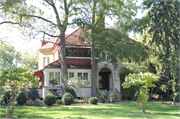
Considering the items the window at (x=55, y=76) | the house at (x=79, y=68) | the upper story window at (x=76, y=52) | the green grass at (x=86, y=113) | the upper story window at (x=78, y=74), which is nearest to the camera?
the green grass at (x=86, y=113)

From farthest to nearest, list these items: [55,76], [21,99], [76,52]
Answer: [76,52]
[55,76]
[21,99]

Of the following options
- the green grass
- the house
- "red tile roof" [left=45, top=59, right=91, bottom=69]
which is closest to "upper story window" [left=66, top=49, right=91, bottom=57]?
the house

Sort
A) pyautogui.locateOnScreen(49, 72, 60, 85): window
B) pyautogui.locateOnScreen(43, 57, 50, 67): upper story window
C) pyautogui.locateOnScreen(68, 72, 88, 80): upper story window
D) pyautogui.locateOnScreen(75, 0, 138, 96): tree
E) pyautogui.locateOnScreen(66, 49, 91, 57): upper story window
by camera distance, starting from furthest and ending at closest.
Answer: pyautogui.locateOnScreen(43, 57, 50, 67): upper story window < pyautogui.locateOnScreen(66, 49, 91, 57): upper story window < pyautogui.locateOnScreen(68, 72, 88, 80): upper story window < pyautogui.locateOnScreen(49, 72, 60, 85): window < pyautogui.locateOnScreen(75, 0, 138, 96): tree

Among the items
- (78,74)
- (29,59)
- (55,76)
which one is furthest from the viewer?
(29,59)

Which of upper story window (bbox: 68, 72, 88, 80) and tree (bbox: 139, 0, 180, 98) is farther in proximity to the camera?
upper story window (bbox: 68, 72, 88, 80)

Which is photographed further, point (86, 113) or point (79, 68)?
point (79, 68)

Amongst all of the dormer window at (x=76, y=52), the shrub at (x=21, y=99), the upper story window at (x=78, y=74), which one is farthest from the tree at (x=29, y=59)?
the shrub at (x=21, y=99)

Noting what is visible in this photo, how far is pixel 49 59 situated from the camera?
3300cm

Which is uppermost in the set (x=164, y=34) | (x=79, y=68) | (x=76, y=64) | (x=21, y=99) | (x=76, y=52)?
(x=164, y=34)

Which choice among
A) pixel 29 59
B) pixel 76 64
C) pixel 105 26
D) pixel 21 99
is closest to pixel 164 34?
pixel 105 26

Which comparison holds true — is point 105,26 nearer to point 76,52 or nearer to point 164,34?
point 76,52

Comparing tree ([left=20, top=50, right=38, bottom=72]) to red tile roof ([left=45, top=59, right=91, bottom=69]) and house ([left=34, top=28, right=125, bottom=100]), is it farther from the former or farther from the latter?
red tile roof ([left=45, top=59, right=91, bottom=69])

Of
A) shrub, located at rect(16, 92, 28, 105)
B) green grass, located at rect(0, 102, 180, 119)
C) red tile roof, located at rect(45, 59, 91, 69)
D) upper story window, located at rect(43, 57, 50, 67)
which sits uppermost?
upper story window, located at rect(43, 57, 50, 67)

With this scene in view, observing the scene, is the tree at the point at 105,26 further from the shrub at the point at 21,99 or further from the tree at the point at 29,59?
the tree at the point at 29,59
